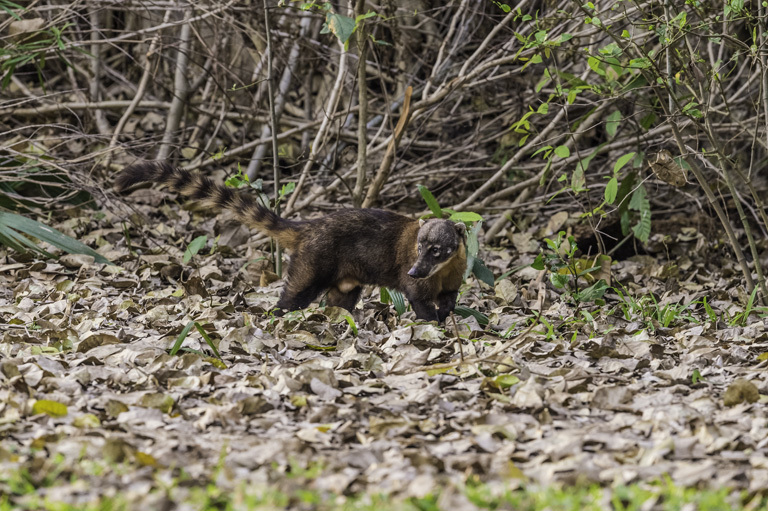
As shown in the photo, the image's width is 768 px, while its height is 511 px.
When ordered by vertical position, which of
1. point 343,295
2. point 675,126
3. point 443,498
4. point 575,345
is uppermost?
point 675,126

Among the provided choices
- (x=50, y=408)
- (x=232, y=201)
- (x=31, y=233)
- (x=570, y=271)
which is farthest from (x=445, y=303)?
(x=50, y=408)

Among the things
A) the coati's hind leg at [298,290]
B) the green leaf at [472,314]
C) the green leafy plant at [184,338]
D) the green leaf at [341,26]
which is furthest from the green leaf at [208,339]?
the green leaf at [341,26]

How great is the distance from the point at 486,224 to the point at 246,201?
356 centimetres

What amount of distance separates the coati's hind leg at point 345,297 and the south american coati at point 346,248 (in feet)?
0.32

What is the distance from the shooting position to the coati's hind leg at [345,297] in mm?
6422

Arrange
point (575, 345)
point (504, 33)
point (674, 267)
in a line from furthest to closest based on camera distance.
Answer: point (504, 33) < point (674, 267) < point (575, 345)

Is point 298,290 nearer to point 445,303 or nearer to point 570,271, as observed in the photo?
point 445,303

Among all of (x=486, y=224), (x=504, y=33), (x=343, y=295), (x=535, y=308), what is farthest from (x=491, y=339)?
(x=504, y=33)

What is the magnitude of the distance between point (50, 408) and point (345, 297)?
3.20 meters

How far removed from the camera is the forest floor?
2.80 metres

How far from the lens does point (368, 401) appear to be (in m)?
3.82

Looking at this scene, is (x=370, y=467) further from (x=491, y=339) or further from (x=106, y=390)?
(x=491, y=339)

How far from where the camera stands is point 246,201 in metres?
6.18

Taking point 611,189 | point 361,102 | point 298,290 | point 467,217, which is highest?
point 361,102
